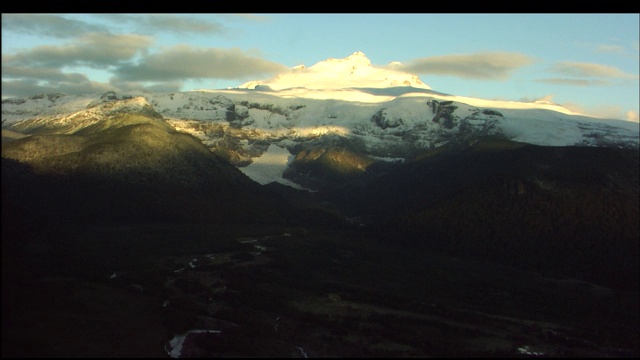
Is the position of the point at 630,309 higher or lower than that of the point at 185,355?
lower

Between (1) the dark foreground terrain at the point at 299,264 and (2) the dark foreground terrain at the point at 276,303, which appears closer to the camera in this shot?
(2) the dark foreground terrain at the point at 276,303

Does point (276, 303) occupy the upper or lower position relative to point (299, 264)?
upper

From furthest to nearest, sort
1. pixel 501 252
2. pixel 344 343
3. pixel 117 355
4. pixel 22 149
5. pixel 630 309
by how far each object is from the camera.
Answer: pixel 22 149
pixel 501 252
pixel 630 309
pixel 344 343
pixel 117 355

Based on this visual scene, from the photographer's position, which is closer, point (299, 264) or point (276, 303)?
point (276, 303)

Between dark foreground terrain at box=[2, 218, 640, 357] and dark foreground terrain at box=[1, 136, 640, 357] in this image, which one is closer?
dark foreground terrain at box=[2, 218, 640, 357]
